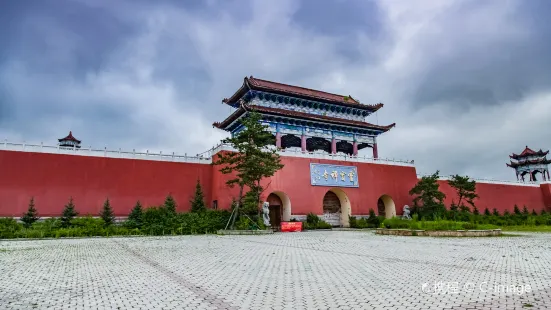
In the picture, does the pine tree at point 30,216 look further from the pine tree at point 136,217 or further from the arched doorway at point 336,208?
the arched doorway at point 336,208

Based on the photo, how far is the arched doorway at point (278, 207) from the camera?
21.9 metres

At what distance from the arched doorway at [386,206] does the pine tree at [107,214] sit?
17539 mm

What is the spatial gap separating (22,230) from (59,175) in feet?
12.4

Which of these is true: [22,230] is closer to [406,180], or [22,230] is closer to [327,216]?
[327,216]

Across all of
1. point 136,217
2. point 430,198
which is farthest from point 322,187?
point 136,217

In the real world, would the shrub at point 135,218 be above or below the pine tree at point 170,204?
below

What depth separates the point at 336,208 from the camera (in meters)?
24.3

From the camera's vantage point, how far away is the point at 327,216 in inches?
921

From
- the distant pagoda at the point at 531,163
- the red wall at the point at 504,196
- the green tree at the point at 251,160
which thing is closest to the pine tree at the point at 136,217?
the green tree at the point at 251,160

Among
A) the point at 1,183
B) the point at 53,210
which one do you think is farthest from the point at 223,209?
the point at 1,183

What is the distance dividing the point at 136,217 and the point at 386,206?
17403mm

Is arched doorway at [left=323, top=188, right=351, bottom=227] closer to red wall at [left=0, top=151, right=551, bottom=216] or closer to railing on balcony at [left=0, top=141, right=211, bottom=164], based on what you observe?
red wall at [left=0, top=151, right=551, bottom=216]

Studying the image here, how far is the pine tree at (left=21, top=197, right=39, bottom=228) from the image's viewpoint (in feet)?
51.1

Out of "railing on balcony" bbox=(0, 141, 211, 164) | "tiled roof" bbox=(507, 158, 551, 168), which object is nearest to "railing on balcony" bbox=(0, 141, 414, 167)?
"railing on balcony" bbox=(0, 141, 211, 164)
